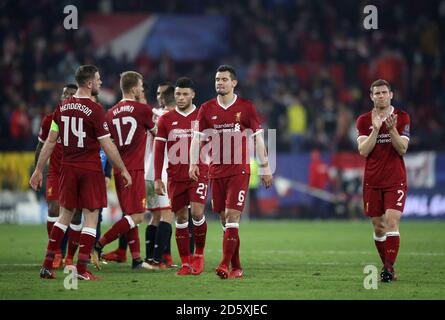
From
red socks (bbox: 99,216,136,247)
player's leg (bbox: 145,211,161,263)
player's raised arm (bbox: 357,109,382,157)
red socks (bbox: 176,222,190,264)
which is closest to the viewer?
player's raised arm (bbox: 357,109,382,157)

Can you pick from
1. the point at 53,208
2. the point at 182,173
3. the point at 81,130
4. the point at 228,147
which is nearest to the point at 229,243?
the point at 228,147

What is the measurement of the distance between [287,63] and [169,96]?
17381 millimetres

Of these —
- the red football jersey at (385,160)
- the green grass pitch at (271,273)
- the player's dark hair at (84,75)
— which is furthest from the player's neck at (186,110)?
the red football jersey at (385,160)

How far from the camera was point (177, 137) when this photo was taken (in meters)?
12.3

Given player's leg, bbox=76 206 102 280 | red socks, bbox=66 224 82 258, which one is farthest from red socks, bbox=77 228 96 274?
red socks, bbox=66 224 82 258

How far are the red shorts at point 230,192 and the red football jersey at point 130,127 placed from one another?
4.15 feet

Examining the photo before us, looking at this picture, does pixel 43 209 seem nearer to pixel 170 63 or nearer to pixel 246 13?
pixel 170 63

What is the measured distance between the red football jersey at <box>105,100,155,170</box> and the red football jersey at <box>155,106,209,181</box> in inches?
11.0

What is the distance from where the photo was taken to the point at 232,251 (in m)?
11.4

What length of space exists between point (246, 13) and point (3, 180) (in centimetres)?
1160

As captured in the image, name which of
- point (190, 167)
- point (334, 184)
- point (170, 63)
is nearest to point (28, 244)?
point (190, 167)

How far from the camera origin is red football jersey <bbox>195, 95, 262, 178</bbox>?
11.6 metres

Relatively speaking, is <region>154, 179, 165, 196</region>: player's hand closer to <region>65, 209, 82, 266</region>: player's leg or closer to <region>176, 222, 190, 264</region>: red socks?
<region>176, 222, 190, 264</region>: red socks

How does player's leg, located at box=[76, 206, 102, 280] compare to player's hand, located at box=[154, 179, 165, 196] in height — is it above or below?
below
